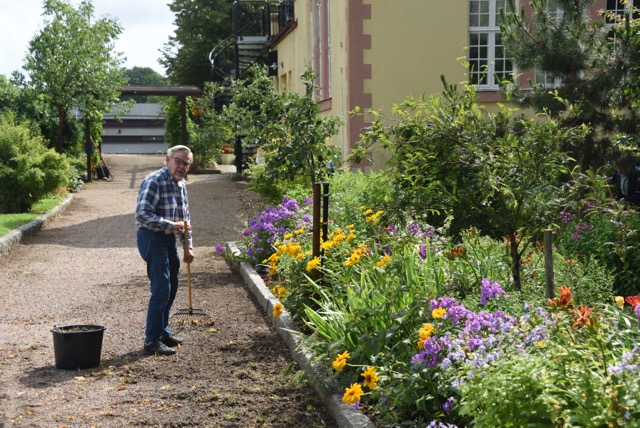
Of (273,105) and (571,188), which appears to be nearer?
(571,188)

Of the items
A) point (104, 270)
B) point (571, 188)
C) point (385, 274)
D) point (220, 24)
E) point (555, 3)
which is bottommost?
point (104, 270)

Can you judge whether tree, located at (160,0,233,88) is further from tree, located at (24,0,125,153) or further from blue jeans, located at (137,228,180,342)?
blue jeans, located at (137,228,180,342)

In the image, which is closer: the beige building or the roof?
the beige building

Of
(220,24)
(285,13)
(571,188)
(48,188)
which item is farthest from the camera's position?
(220,24)

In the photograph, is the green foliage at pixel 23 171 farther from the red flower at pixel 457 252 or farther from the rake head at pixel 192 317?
the red flower at pixel 457 252

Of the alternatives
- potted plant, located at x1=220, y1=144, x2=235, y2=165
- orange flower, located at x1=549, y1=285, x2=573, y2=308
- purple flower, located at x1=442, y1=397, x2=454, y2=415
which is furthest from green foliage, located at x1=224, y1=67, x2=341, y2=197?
potted plant, located at x1=220, y1=144, x2=235, y2=165

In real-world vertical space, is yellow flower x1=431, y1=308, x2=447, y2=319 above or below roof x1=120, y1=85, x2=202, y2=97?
below

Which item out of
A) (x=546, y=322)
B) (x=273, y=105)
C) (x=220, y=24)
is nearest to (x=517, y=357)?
(x=546, y=322)

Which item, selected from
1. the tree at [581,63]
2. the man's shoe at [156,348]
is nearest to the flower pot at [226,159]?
the tree at [581,63]

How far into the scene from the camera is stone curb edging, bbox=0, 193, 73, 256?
14.7m

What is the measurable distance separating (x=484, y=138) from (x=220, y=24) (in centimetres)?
4327

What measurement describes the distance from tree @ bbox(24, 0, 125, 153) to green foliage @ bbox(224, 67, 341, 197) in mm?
18329

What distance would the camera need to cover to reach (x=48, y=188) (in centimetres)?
2052

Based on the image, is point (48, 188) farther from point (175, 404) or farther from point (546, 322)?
point (546, 322)
